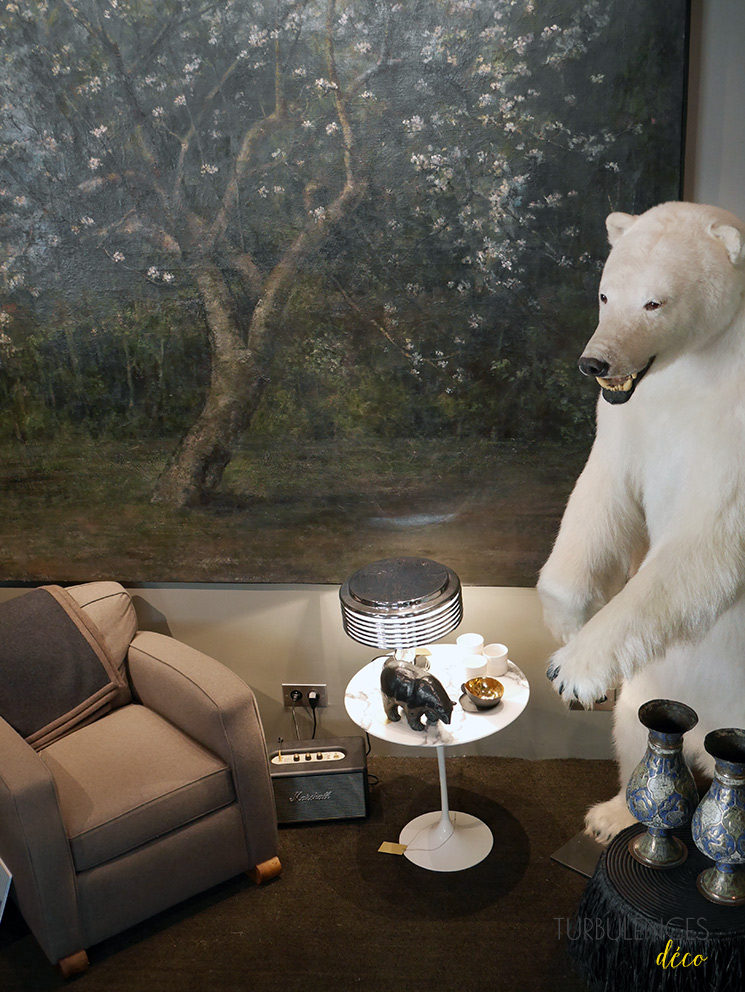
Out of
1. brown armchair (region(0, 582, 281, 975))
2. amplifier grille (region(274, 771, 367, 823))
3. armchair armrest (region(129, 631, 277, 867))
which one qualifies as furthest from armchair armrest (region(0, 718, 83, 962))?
amplifier grille (region(274, 771, 367, 823))

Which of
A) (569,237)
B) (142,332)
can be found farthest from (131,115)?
(569,237)

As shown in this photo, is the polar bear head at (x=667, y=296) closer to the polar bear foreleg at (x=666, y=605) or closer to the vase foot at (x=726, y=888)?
the polar bear foreleg at (x=666, y=605)

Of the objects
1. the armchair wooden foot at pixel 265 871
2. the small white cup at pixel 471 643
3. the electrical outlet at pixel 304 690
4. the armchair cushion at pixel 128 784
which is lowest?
the armchair wooden foot at pixel 265 871

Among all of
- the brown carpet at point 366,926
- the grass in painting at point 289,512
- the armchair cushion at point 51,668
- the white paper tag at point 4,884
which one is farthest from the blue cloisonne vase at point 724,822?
the armchair cushion at point 51,668

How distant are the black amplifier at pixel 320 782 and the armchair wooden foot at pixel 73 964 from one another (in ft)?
2.20

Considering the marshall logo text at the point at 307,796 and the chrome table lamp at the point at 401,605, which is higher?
the chrome table lamp at the point at 401,605

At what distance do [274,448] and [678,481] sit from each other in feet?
4.22

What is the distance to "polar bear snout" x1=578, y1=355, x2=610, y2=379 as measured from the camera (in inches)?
55.3

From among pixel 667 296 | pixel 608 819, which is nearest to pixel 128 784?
pixel 608 819

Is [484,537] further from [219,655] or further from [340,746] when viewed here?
[219,655]

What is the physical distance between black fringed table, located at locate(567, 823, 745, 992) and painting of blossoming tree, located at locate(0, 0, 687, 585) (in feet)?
3.26

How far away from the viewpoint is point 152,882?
7.14 feet

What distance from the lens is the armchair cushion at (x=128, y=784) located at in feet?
6.89

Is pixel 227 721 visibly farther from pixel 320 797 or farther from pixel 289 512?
pixel 289 512
